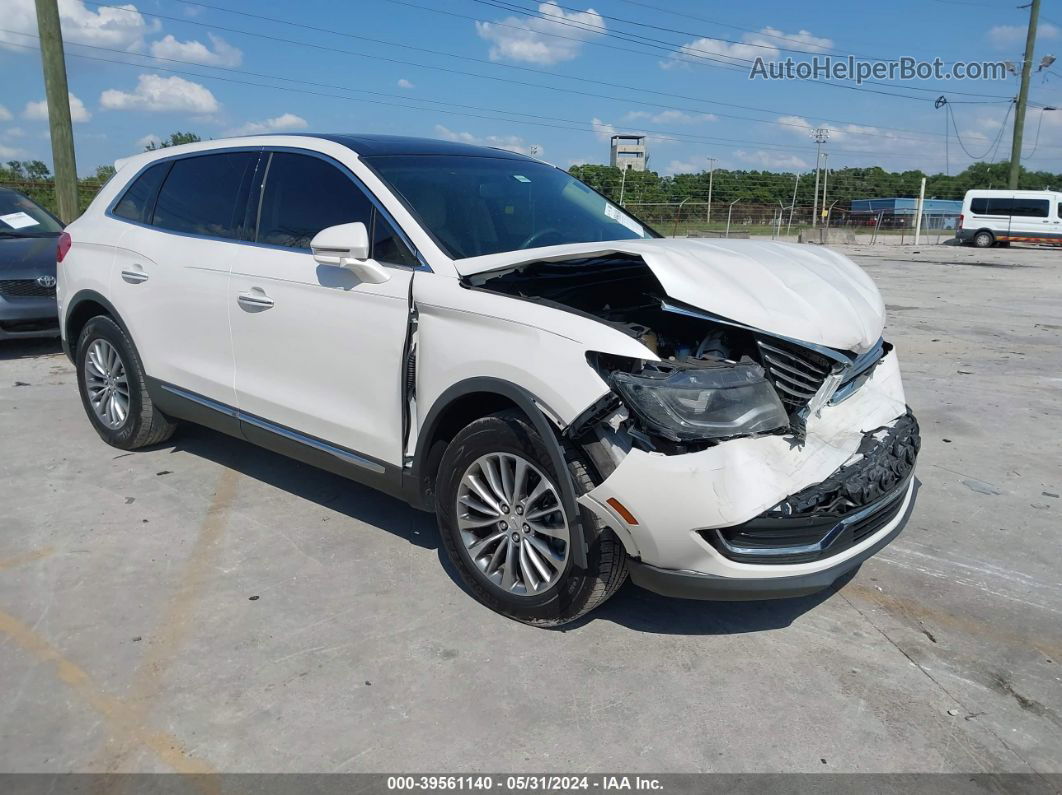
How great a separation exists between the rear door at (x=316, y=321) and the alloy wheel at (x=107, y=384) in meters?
1.40

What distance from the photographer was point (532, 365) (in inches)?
118

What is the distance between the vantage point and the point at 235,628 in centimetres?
331

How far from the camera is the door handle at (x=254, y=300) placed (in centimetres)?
404

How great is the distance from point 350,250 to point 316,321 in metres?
0.50

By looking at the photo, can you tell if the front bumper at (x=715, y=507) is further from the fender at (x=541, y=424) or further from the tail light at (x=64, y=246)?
the tail light at (x=64, y=246)

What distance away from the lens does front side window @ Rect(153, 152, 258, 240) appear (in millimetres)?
4398

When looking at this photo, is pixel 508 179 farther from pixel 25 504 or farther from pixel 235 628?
pixel 25 504

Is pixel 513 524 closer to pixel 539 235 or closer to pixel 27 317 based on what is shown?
pixel 539 235

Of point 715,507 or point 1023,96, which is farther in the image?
point 1023,96

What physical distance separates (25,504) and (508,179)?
314 cm

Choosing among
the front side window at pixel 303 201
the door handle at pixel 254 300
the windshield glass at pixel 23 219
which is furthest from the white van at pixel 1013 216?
the door handle at pixel 254 300

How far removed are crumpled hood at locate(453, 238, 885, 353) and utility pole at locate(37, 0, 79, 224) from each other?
11.1 m

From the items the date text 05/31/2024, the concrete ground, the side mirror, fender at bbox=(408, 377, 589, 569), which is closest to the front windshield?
the side mirror

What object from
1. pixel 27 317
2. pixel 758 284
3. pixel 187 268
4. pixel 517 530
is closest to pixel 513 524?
pixel 517 530
